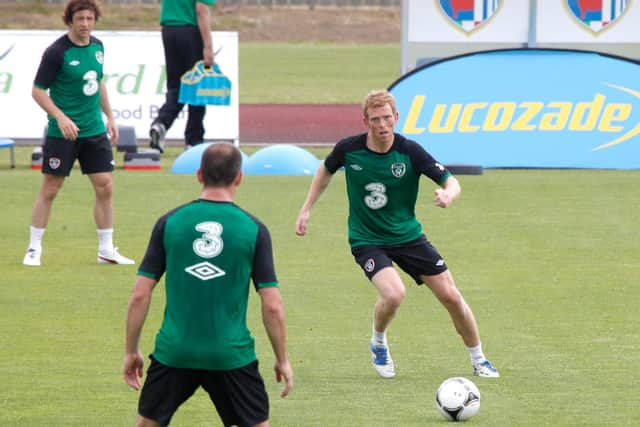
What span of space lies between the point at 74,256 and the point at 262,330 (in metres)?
3.54

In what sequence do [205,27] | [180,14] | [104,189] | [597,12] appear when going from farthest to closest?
[597,12], [180,14], [205,27], [104,189]

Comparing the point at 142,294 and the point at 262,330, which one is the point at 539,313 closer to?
the point at 262,330

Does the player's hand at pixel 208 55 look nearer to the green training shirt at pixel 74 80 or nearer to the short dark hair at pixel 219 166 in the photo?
the green training shirt at pixel 74 80

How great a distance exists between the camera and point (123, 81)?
22.0 metres

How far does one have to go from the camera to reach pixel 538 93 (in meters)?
19.4

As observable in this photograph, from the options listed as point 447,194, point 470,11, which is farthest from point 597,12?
point 447,194

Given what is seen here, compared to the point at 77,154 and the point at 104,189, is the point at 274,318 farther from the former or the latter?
the point at 77,154

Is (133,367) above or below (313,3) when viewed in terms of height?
above

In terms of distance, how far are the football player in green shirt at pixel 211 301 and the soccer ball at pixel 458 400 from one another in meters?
1.95

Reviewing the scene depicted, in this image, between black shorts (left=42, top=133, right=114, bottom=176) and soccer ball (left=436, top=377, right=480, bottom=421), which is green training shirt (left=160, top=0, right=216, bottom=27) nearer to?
black shorts (left=42, top=133, right=114, bottom=176)

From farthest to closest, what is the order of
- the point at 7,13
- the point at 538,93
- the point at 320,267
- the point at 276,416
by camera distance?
the point at 7,13 → the point at 538,93 → the point at 320,267 → the point at 276,416

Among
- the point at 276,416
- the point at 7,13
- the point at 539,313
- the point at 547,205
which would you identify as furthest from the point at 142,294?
the point at 7,13

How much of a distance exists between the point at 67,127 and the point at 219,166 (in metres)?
6.32

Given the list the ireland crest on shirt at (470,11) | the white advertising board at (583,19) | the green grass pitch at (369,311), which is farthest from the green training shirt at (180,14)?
the white advertising board at (583,19)
